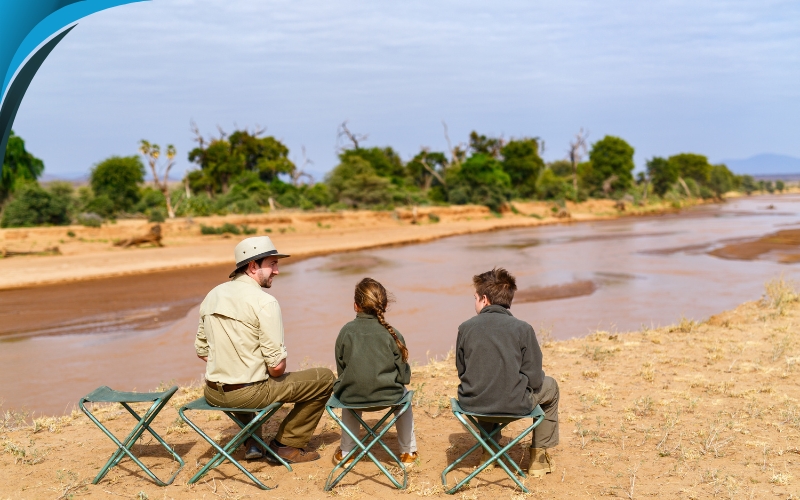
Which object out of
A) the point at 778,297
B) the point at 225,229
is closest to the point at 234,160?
the point at 225,229

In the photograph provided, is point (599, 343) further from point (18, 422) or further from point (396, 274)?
point (396, 274)

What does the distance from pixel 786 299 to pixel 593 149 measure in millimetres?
55322

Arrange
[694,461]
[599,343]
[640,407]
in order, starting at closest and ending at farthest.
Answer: [694,461]
[640,407]
[599,343]

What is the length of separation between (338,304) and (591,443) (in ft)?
34.0

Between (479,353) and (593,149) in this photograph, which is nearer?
(479,353)

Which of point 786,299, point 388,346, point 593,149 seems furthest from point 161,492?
point 593,149

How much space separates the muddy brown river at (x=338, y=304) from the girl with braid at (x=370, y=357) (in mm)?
4629

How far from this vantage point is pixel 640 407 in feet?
19.3

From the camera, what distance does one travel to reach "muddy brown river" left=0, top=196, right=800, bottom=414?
32.6 ft

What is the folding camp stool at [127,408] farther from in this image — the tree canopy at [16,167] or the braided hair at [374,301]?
the tree canopy at [16,167]

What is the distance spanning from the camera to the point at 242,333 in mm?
4316

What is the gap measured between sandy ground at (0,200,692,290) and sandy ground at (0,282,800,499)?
1450 centimetres

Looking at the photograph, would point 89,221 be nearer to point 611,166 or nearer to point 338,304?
point 338,304

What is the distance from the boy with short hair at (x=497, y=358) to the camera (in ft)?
13.5
